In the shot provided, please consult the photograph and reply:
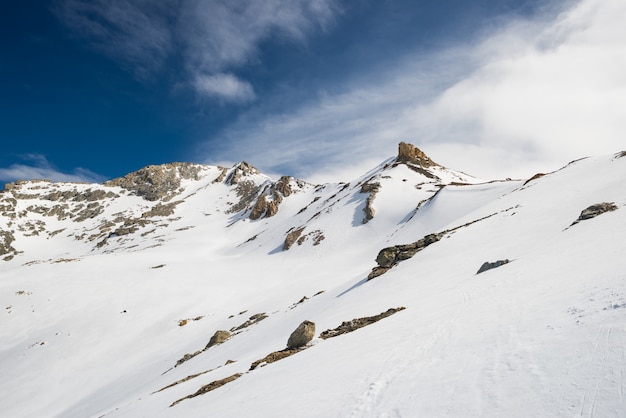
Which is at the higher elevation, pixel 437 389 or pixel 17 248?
pixel 17 248

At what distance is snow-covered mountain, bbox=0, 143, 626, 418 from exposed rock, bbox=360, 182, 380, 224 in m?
0.41

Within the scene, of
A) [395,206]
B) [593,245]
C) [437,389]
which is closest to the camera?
[437,389]

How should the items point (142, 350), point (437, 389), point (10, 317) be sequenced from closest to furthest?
point (437, 389) → point (142, 350) → point (10, 317)

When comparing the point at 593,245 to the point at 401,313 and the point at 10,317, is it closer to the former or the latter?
the point at 401,313

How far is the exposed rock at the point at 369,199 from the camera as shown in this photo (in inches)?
2402

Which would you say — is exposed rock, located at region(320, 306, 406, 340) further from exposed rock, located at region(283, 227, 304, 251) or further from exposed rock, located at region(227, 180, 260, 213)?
exposed rock, located at region(227, 180, 260, 213)

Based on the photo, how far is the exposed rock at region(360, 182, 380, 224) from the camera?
2402 inches

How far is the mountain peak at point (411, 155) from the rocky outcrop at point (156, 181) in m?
122

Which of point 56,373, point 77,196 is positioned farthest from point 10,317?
point 77,196

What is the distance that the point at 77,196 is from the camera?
165 m

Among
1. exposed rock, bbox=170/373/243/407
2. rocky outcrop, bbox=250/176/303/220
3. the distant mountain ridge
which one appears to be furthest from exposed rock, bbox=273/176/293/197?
exposed rock, bbox=170/373/243/407

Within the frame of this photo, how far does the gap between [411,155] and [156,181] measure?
144229 millimetres

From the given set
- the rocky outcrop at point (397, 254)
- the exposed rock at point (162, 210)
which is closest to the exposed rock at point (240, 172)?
the exposed rock at point (162, 210)

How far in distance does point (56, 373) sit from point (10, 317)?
18317 millimetres
